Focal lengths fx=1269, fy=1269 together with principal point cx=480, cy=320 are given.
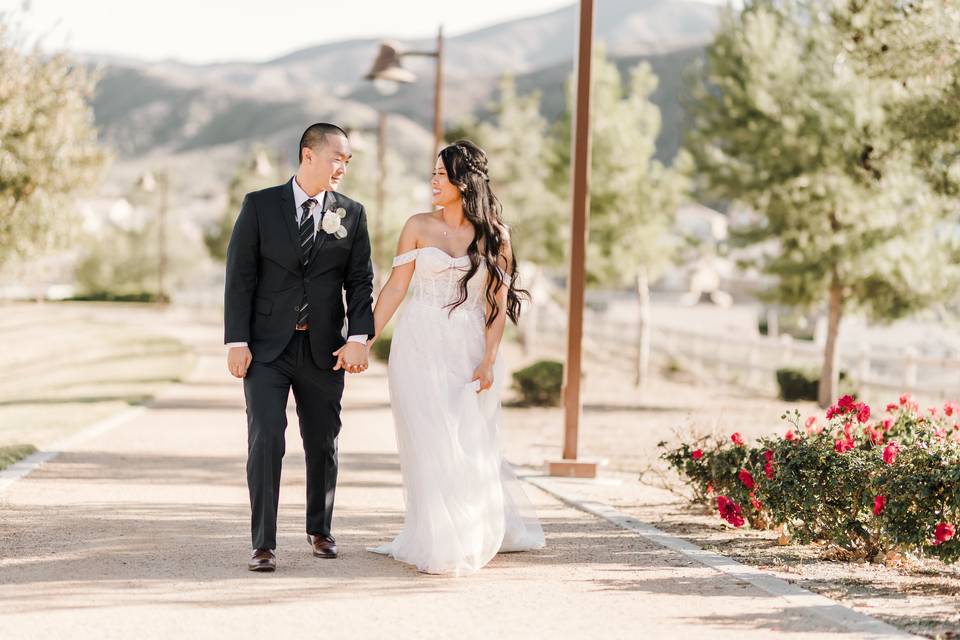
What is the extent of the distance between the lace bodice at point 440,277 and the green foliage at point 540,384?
13.3 meters

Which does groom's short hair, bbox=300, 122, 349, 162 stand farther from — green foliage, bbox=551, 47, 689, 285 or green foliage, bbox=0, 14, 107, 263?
green foliage, bbox=551, 47, 689, 285

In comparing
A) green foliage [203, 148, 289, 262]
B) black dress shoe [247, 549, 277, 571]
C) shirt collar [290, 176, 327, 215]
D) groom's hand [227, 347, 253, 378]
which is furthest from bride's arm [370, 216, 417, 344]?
green foliage [203, 148, 289, 262]

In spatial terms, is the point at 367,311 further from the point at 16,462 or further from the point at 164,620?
the point at 16,462

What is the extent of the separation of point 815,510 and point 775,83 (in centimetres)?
1515

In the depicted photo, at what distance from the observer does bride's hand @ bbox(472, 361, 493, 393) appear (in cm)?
706

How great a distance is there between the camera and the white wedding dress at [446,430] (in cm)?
673

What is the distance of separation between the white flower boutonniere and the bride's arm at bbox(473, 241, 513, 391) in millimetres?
1008

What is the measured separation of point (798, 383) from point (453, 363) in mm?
18587

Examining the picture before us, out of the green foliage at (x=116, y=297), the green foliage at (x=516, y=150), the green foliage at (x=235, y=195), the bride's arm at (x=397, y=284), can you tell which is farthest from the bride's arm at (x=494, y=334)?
the green foliage at (x=116, y=297)

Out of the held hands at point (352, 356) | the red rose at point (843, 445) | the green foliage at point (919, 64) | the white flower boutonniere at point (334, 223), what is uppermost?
the green foliage at point (919, 64)

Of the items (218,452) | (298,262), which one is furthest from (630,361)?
(298,262)

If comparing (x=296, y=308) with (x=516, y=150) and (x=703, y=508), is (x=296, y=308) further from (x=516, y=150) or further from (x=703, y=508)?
(x=516, y=150)

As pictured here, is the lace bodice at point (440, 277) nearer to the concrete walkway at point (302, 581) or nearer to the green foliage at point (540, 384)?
the concrete walkway at point (302, 581)

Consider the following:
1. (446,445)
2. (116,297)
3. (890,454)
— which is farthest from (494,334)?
(116,297)
